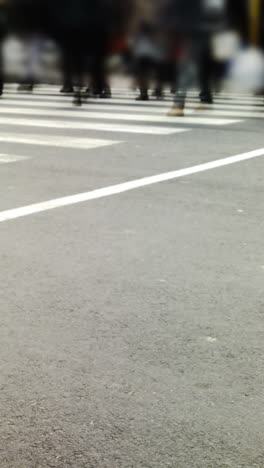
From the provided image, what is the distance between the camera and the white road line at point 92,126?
11336 millimetres

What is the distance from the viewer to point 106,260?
461 cm

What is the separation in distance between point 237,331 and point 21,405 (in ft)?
3.94

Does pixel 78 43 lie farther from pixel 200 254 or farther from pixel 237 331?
pixel 200 254

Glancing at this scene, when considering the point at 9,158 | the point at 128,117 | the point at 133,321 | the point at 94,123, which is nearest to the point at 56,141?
the point at 9,158

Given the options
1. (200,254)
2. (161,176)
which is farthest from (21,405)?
(161,176)

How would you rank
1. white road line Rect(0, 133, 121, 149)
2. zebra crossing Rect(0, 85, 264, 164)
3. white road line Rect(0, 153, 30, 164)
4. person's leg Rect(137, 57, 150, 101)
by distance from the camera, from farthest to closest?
zebra crossing Rect(0, 85, 264, 164) < white road line Rect(0, 133, 121, 149) < white road line Rect(0, 153, 30, 164) < person's leg Rect(137, 57, 150, 101)

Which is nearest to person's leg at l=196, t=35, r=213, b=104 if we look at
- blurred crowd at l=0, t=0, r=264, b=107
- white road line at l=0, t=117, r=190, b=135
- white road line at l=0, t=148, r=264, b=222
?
blurred crowd at l=0, t=0, r=264, b=107

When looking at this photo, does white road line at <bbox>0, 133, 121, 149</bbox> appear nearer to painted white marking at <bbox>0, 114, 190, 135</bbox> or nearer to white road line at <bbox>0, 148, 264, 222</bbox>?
painted white marking at <bbox>0, 114, 190, 135</bbox>

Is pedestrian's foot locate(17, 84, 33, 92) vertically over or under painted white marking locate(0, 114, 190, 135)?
over

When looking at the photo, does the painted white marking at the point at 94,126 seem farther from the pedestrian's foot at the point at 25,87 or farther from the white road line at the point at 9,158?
the pedestrian's foot at the point at 25,87

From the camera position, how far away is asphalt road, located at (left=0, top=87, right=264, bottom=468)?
2291mm

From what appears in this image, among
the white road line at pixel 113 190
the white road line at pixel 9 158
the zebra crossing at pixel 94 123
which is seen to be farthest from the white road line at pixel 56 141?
the white road line at pixel 113 190

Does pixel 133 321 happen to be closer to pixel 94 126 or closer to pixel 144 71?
pixel 144 71

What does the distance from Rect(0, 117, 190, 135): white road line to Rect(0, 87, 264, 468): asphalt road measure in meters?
3.72
